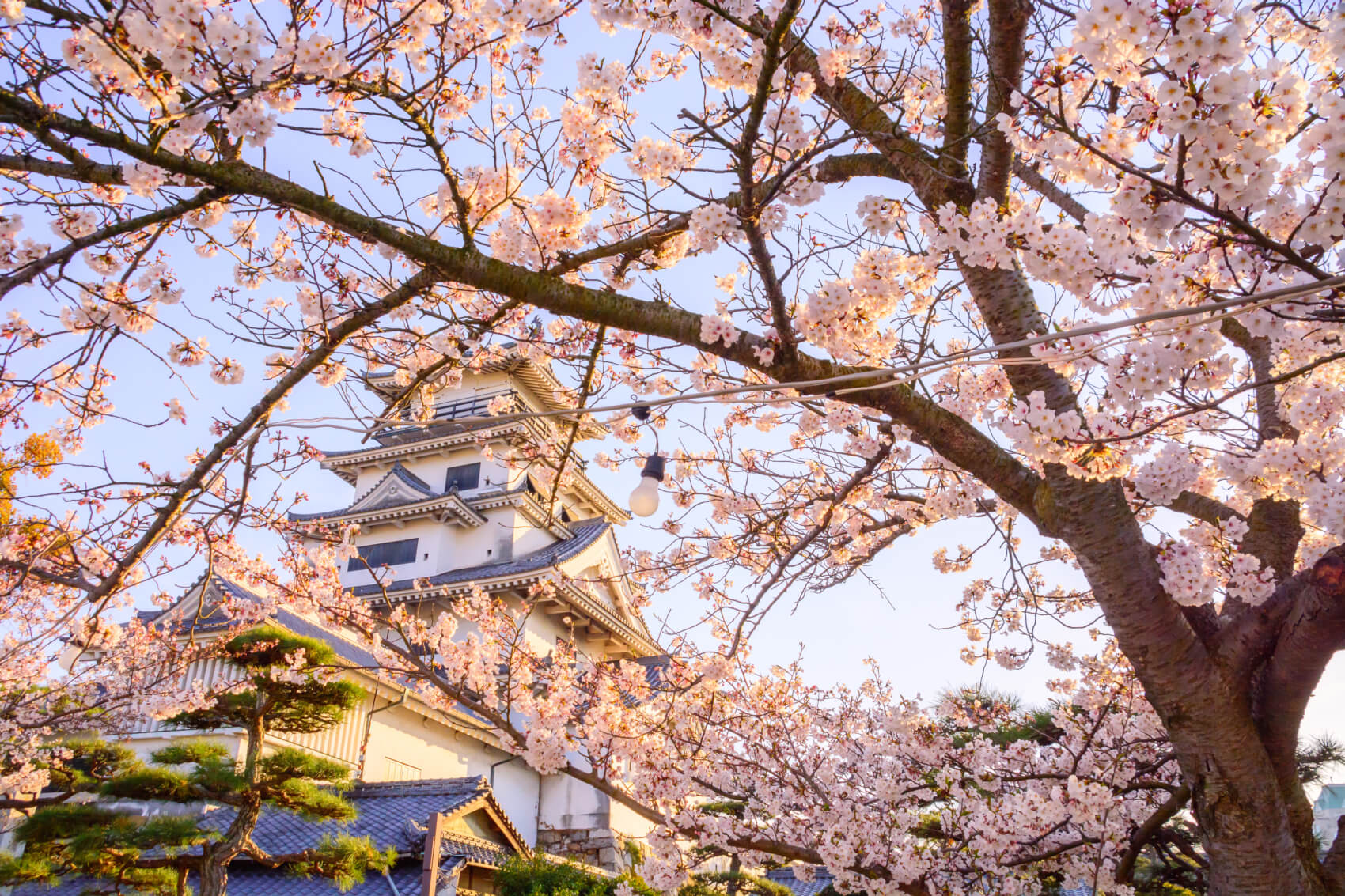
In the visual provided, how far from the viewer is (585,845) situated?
15180 millimetres

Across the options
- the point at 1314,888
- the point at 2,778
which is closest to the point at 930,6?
the point at 1314,888

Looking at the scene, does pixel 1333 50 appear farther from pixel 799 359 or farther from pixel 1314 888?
pixel 1314 888

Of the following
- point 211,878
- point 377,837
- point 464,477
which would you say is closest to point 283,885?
point 377,837

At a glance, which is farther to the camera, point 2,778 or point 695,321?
point 2,778

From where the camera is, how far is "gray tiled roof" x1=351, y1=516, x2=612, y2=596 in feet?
57.7

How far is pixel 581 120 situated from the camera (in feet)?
13.2

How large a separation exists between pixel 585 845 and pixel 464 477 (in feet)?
31.2

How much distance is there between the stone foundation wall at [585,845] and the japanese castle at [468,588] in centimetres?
2

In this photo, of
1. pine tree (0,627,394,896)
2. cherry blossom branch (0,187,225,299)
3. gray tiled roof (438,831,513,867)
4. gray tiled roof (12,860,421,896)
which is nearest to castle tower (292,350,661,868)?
gray tiled roof (438,831,513,867)

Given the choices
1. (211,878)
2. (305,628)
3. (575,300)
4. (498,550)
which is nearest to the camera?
(575,300)

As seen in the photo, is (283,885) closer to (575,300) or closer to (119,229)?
(119,229)

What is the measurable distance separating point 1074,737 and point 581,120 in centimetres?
521

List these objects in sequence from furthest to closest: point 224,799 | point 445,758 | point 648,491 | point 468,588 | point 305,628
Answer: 1. point 468,588
2. point 305,628
3. point 445,758
4. point 224,799
5. point 648,491

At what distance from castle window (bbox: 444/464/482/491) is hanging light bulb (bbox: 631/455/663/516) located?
58.6ft
